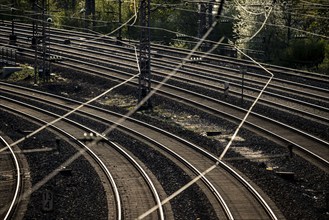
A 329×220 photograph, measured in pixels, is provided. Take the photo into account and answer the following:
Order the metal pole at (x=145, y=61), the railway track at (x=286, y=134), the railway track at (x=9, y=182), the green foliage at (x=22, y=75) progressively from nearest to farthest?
the railway track at (x=9, y=182) < the railway track at (x=286, y=134) < the metal pole at (x=145, y=61) < the green foliage at (x=22, y=75)

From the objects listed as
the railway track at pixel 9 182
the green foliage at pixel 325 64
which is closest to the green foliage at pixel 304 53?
the green foliage at pixel 325 64

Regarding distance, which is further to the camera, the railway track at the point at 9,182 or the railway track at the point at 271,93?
the railway track at the point at 271,93

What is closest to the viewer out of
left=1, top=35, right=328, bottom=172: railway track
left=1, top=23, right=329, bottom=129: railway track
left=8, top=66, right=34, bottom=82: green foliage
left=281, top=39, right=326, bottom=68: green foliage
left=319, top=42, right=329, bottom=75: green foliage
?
left=1, top=35, right=328, bottom=172: railway track

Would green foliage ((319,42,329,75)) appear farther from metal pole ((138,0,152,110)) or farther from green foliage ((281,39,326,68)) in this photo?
metal pole ((138,0,152,110))

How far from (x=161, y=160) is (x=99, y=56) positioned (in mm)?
24235

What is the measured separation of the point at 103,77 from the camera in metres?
38.6

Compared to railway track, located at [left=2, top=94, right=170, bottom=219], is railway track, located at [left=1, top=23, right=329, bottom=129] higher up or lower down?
higher up

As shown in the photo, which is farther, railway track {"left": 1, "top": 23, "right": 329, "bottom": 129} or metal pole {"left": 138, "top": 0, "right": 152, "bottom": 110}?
metal pole {"left": 138, "top": 0, "right": 152, "bottom": 110}

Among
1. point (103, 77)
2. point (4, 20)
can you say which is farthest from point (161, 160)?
point (4, 20)

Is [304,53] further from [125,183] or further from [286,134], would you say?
[125,183]

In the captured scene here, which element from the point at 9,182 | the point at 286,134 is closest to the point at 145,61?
the point at 286,134

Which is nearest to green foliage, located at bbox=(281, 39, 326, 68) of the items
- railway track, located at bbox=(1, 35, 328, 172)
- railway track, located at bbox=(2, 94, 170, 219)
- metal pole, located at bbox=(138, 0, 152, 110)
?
railway track, located at bbox=(1, 35, 328, 172)

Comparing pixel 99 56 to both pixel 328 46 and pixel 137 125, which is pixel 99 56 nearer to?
pixel 328 46

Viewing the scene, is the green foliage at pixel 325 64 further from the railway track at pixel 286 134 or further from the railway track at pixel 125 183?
the railway track at pixel 125 183
